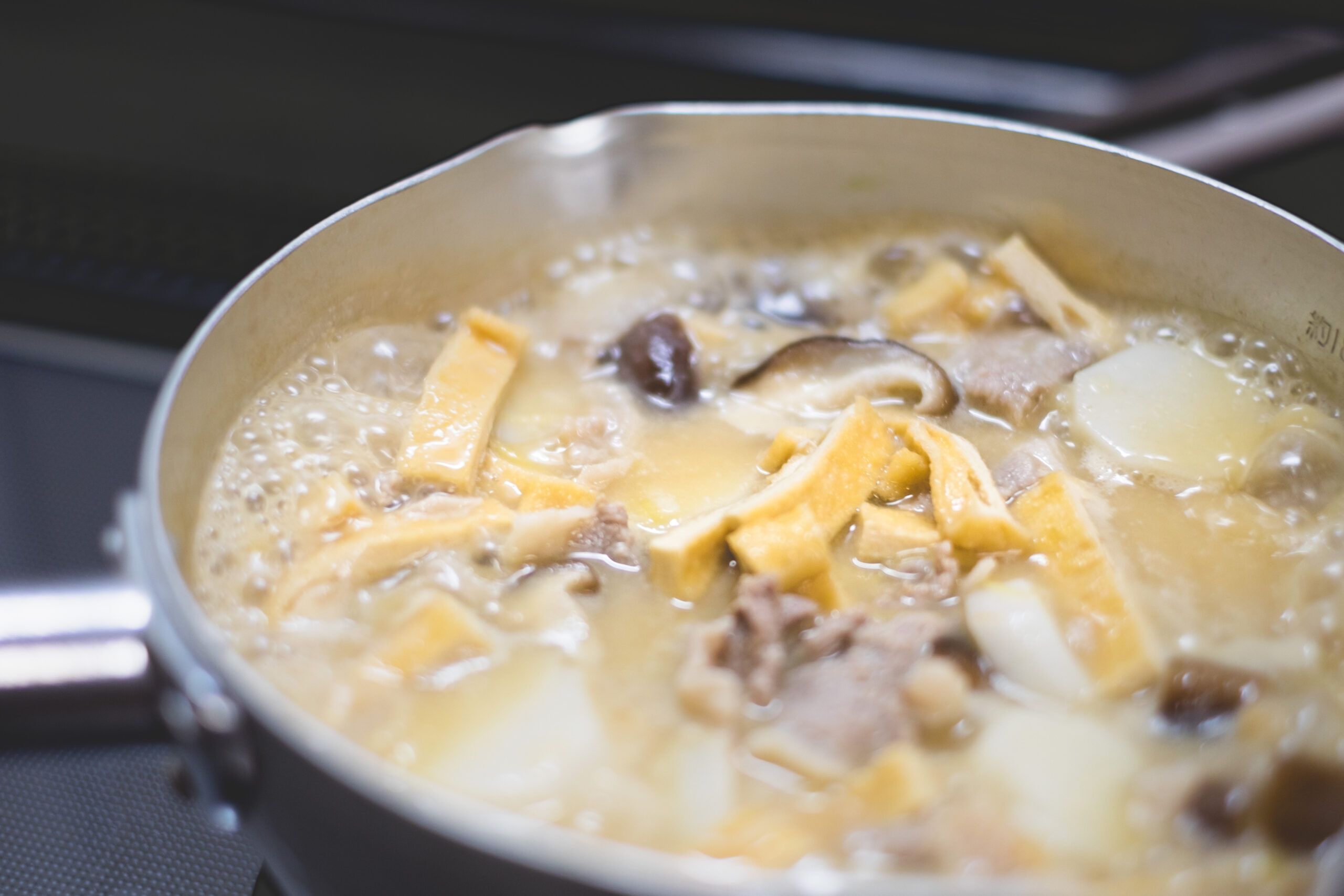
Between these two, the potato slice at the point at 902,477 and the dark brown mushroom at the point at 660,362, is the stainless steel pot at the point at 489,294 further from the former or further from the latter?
the potato slice at the point at 902,477

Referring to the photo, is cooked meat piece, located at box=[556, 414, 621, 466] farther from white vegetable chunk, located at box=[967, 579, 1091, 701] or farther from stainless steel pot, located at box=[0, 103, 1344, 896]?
white vegetable chunk, located at box=[967, 579, 1091, 701]

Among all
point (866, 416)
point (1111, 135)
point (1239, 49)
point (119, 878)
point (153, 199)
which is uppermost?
point (1239, 49)

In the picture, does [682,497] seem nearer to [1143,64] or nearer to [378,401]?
[378,401]

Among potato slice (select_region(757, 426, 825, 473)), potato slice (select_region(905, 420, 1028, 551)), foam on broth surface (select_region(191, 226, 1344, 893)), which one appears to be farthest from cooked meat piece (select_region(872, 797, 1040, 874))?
potato slice (select_region(757, 426, 825, 473))

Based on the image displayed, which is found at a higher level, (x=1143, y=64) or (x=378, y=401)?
(x=1143, y=64)

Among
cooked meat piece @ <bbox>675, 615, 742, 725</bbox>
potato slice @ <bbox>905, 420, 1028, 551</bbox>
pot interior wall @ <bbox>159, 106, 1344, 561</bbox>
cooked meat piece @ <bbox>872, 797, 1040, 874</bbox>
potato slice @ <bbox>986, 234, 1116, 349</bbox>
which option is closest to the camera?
cooked meat piece @ <bbox>872, 797, 1040, 874</bbox>

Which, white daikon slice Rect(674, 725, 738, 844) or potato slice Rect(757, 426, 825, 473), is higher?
potato slice Rect(757, 426, 825, 473)

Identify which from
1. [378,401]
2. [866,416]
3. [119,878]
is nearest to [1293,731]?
[866,416]

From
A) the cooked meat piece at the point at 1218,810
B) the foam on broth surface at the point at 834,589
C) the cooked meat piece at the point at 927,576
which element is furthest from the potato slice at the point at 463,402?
the cooked meat piece at the point at 1218,810
